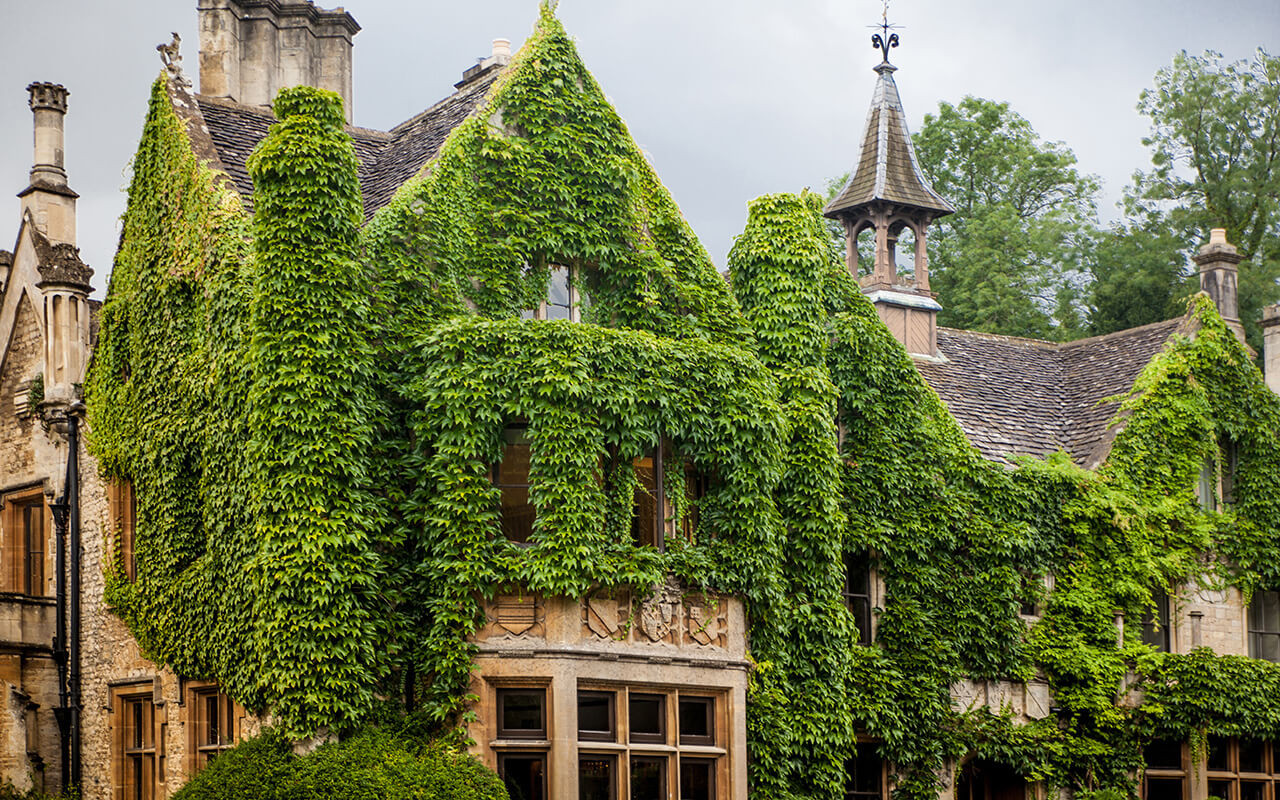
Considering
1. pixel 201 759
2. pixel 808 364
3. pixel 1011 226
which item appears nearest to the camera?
pixel 201 759

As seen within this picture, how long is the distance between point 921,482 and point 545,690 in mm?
8195

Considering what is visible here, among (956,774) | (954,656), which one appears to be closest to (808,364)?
(954,656)

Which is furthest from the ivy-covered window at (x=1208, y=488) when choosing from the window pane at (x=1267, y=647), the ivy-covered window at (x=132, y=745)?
the ivy-covered window at (x=132, y=745)

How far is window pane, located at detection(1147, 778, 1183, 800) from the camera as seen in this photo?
28766 millimetres

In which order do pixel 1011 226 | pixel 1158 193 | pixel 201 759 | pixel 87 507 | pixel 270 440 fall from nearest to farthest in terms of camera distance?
pixel 270 440 → pixel 201 759 → pixel 87 507 → pixel 1011 226 → pixel 1158 193

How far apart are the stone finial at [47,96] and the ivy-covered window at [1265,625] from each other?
23.6 metres

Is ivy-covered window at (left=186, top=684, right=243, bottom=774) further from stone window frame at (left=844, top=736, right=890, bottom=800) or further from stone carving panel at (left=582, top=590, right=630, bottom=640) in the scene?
stone window frame at (left=844, top=736, right=890, bottom=800)

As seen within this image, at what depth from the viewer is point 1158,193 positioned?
49.8 metres

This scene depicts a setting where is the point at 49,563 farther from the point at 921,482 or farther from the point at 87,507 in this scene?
the point at 921,482

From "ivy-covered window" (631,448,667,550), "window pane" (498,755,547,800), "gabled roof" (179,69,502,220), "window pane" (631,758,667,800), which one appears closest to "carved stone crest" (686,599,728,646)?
"ivy-covered window" (631,448,667,550)

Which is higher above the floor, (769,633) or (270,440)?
(270,440)

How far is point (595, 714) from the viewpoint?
21750mm

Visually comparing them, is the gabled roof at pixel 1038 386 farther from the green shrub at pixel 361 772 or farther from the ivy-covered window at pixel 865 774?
the green shrub at pixel 361 772

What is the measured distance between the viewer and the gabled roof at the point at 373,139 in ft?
80.0
